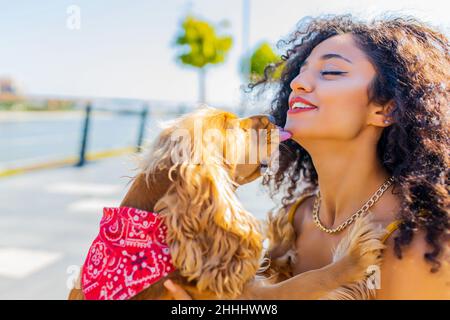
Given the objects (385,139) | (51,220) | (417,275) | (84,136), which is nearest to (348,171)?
(385,139)

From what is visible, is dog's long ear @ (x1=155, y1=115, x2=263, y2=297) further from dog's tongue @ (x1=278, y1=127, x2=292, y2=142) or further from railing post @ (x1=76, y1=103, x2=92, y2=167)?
railing post @ (x1=76, y1=103, x2=92, y2=167)

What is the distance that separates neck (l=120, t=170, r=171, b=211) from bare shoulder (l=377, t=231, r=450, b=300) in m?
0.85

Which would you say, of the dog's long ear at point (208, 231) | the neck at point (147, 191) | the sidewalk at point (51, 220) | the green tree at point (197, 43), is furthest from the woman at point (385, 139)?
the green tree at point (197, 43)

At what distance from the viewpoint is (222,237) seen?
6.39ft

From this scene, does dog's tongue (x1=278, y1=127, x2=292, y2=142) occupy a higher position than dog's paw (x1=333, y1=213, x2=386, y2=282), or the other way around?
dog's tongue (x1=278, y1=127, x2=292, y2=142)

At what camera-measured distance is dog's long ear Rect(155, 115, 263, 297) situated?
184 cm

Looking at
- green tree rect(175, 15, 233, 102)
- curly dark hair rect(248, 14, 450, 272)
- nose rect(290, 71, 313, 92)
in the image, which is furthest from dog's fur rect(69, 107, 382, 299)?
green tree rect(175, 15, 233, 102)

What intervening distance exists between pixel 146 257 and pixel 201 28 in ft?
111

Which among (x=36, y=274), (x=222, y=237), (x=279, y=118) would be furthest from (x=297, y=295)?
(x=36, y=274)

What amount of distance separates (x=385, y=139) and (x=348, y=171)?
200 mm

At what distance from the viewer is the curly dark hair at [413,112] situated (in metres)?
1.82

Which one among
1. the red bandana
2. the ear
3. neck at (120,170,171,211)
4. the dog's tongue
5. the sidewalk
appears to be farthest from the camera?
the sidewalk

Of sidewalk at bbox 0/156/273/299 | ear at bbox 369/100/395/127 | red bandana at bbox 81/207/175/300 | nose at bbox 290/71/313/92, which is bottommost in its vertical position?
sidewalk at bbox 0/156/273/299
